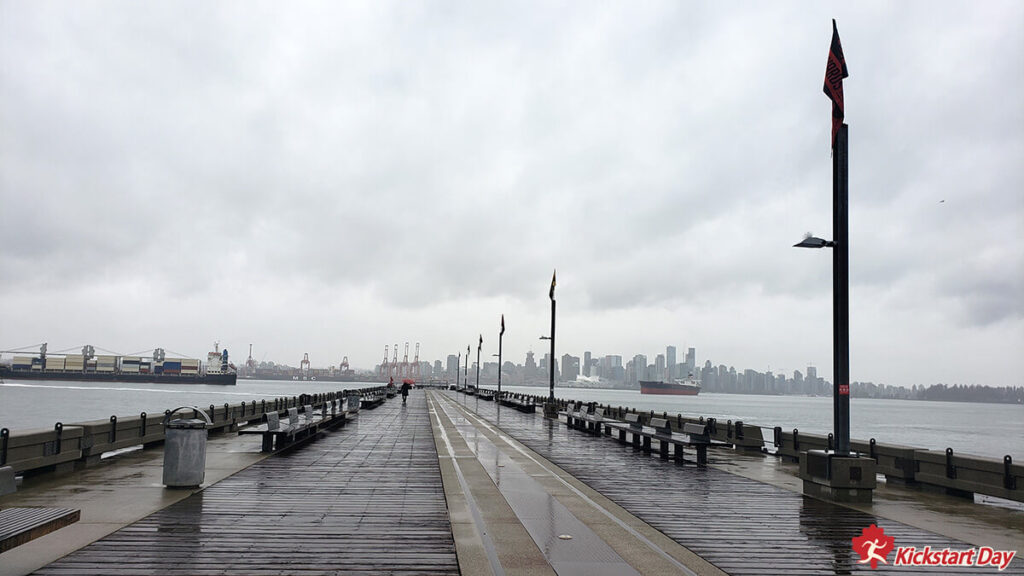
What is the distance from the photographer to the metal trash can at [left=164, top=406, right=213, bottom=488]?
37.0 ft

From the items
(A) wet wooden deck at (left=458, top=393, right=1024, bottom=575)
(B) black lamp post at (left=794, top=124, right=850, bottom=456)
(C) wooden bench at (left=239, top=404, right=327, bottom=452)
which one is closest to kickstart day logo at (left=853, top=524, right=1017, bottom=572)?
(A) wet wooden deck at (left=458, top=393, right=1024, bottom=575)

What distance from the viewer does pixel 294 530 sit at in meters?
8.76

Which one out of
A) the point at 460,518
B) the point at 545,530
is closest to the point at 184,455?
the point at 460,518

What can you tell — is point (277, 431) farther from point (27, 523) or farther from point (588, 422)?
point (588, 422)

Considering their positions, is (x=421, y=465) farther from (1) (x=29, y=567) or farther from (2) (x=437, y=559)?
(1) (x=29, y=567)

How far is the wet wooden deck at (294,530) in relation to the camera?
711cm

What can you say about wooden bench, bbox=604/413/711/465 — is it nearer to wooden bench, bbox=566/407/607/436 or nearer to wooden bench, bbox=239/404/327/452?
wooden bench, bbox=566/407/607/436

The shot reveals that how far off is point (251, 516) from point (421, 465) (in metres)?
6.22

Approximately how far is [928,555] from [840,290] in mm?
5224

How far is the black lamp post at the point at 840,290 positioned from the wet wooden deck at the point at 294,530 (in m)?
6.75

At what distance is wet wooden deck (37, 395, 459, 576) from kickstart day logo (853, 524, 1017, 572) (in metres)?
4.89

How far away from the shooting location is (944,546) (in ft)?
29.4

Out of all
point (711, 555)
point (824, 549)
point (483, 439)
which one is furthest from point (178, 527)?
point (483, 439)

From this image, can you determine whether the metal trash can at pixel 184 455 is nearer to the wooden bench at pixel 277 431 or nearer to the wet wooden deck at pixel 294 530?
the wet wooden deck at pixel 294 530
